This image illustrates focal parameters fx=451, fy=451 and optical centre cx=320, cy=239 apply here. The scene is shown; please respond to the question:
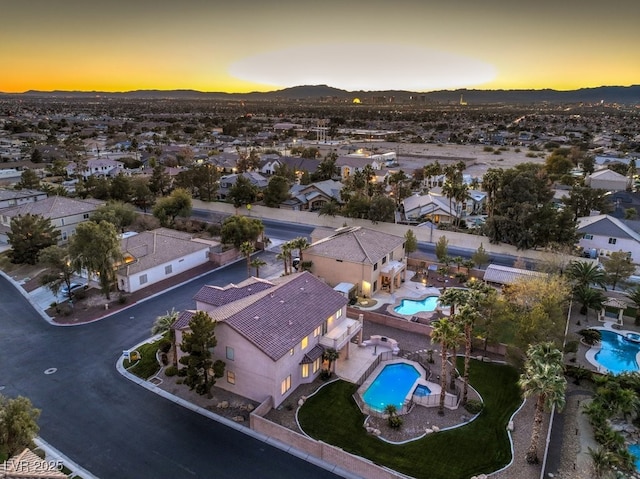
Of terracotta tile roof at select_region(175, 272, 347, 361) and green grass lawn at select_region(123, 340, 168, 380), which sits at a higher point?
terracotta tile roof at select_region(175, 272, 347, 361)

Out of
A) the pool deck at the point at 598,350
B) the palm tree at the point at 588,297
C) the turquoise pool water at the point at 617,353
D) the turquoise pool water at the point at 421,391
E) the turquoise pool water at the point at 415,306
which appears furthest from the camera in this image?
the turquoise pool water at the point at 415,306

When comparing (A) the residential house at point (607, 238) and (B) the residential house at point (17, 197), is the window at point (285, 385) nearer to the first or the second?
(A) the residential house at point (607, 238)

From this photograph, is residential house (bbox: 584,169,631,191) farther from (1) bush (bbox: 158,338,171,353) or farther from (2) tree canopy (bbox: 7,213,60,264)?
(2) tree canopy (bbox: 7,213,60,264)

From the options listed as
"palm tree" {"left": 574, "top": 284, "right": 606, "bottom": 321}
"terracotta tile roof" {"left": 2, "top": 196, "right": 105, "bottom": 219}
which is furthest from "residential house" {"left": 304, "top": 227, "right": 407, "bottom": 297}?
"terracotta tile roof" {"left": 2, "top": 196, "right": 105, "bottom": 219}

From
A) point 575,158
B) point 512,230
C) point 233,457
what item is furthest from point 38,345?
point 575,158

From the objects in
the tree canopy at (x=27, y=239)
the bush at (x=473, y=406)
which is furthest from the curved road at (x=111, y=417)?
the tree canopy at (x=27, y=239)

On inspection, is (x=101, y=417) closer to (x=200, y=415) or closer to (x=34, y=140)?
(x=200, y=415)
